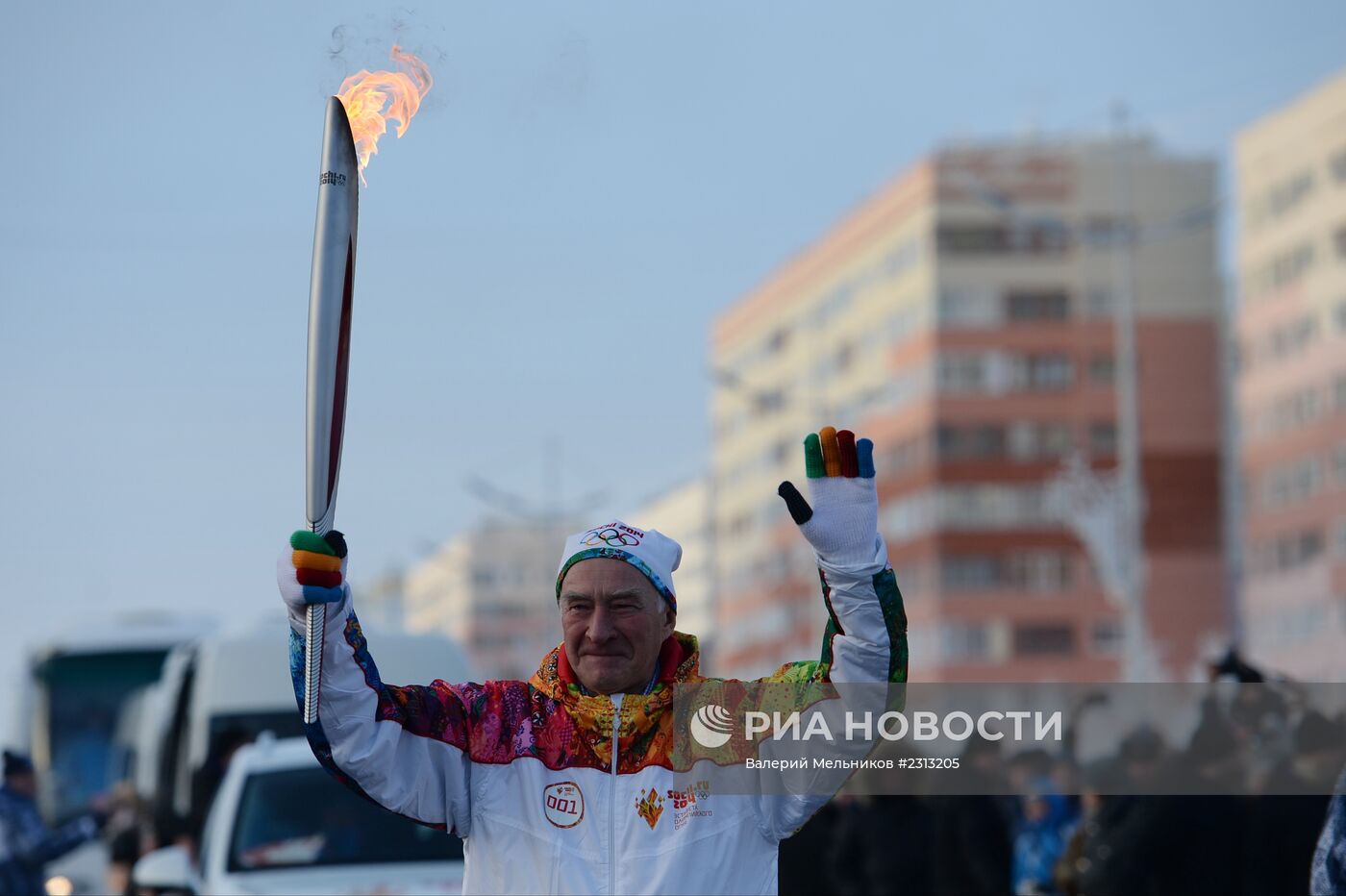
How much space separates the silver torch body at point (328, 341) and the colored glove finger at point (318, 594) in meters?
0.01

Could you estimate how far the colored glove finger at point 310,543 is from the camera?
3605 millimetres

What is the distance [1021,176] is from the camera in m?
65.1

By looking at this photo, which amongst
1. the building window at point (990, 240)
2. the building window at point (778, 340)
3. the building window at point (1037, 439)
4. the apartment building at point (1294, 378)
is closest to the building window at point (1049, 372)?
the building window at point (1037, 439)

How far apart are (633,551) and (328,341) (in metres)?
0.66

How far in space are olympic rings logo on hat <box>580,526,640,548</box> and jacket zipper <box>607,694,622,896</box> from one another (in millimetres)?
275

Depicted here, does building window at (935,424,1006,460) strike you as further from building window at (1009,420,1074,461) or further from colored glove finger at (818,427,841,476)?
colored glove finger at (818,427,841,476)

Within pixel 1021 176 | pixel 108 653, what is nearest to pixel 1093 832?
pixel 108 653

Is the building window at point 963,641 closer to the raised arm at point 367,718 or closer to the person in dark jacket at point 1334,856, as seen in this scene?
the person in dark jacket at point 1334,856

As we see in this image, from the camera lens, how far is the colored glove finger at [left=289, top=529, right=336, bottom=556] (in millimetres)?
3605

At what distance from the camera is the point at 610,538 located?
13.0 ft

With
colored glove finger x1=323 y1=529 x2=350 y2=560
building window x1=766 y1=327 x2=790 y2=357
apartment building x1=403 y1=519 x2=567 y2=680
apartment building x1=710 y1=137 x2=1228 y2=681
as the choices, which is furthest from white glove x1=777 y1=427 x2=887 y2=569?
apartment building x1=403 y1=519 x2=567 y2=680

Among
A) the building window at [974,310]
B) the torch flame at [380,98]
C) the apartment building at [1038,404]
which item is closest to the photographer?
the torch flame at [380,98]

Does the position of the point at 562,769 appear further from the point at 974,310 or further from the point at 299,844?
the point at 974,310

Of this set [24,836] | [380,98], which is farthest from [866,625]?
[24,836]
